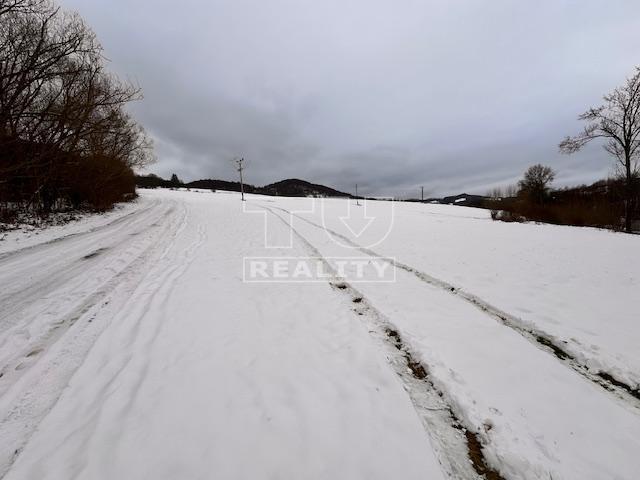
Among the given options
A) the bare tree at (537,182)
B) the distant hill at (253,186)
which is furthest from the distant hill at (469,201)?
the distant hill at (253,186)

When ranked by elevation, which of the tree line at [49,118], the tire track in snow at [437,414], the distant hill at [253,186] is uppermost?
the distant hill at [253,186]

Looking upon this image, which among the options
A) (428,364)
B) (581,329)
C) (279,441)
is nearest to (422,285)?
(581,329)

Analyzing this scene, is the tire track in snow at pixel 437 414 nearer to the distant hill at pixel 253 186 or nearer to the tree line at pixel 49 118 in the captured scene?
the tree line at pixel 49 118

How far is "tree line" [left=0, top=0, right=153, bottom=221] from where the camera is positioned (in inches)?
371

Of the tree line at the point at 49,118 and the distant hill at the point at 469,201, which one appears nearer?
the tree line at the point at 49,118

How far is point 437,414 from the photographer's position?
243 centimetres

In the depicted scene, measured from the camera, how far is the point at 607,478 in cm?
183

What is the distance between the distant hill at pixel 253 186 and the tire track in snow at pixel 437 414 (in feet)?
148

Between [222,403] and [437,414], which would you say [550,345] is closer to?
[437,414]

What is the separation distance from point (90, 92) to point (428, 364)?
56.6 feet

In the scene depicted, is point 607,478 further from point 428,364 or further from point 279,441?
point 279,441

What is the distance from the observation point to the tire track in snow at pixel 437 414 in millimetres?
1963

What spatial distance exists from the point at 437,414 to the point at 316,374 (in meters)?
1.28

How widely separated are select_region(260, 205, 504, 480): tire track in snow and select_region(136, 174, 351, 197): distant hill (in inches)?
1777
